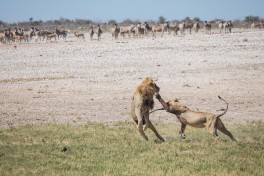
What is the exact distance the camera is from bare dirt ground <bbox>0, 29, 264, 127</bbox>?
17812 mm

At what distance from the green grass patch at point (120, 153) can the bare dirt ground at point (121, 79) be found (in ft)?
9.19

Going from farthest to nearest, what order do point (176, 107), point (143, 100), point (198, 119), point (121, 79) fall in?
point (121, 79), point (176, 107), point (198, 119), point (143, 100)

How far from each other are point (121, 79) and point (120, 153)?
14551mm

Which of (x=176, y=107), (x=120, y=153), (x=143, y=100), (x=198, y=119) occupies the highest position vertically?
(x=143, y=100)

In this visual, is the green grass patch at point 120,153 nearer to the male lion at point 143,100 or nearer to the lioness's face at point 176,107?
the male lion at point 143,100

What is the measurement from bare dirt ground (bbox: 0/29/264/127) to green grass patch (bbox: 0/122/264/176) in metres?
2.80

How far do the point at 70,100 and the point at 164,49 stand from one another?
1668 centimetres

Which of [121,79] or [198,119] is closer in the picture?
[198,119]

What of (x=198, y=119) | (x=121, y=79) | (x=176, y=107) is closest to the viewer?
(x=198, y=119)

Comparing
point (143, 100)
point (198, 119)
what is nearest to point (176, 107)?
point (198, 119)

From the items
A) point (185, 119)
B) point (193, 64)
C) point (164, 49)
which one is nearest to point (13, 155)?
point (185, 119)

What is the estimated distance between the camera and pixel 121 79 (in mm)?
25078

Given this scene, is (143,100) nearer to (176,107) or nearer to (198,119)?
(176,107)

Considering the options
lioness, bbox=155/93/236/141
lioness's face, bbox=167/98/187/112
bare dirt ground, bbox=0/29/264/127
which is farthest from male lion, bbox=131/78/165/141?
bare dirt ground, bbox=0/29/264/127
